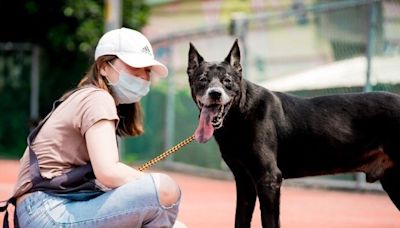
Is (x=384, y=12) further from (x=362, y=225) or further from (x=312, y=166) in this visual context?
(x=312, y=166)

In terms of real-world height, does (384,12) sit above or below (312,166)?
above

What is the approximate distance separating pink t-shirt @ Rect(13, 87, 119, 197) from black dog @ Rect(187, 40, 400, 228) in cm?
156

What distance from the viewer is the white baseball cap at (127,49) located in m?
5.02

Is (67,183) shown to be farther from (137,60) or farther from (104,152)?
(137,60)

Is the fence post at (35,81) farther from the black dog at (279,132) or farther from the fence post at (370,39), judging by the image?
the black dog at (279,132)

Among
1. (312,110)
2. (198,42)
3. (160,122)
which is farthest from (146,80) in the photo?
(160,122)

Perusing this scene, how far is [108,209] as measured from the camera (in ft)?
15.8

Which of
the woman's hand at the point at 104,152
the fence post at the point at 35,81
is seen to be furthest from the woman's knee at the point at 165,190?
the fence post at the point at 35,81

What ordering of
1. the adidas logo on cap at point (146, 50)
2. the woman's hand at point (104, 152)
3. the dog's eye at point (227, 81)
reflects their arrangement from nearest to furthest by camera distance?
the woman's hand at point (104, 152), the adidas logo on cap at point (146, 50), the dog's eye at point (227, 81)

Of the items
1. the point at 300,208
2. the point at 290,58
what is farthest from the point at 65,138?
the point at 290,58

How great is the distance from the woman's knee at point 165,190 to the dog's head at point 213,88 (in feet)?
4.70

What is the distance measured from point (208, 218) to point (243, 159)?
2509 millimetres

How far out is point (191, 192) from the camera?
41.0 ft

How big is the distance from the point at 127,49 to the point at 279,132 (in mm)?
2196
